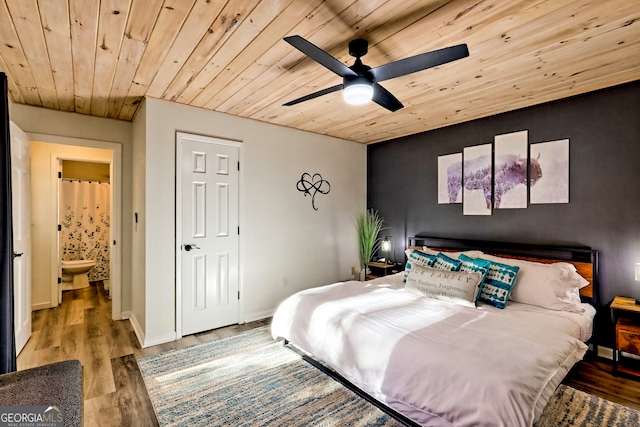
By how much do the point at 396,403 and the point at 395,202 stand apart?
10.7ft

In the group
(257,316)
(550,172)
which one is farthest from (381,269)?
(550,172)

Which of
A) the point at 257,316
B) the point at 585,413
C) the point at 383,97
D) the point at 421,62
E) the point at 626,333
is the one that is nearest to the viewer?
the point at 421,62

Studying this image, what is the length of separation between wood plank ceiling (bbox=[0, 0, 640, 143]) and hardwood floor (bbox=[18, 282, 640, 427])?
2.53 m

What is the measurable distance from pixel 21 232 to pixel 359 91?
3457mm

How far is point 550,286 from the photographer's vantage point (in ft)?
9.18

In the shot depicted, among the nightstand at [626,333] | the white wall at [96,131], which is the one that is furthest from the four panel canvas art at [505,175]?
the white wall at [96,131]

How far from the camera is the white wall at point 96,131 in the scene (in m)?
3.49

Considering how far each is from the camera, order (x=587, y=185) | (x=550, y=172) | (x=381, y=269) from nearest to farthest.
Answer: (x=587, y=185) < (x=550, y=172) < (x=381, y=269)

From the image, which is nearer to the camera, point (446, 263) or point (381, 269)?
point (446, 263)

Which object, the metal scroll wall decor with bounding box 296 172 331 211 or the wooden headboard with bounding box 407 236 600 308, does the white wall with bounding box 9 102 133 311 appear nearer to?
the metal scroll wall decor with bounding box 296 172 331 211

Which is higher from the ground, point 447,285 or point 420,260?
point 420,260

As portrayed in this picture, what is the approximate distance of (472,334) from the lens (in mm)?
2088

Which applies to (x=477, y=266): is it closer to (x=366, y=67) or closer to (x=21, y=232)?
(x=366, y=67)

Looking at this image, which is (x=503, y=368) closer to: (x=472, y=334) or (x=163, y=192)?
(x=472, y=334)
